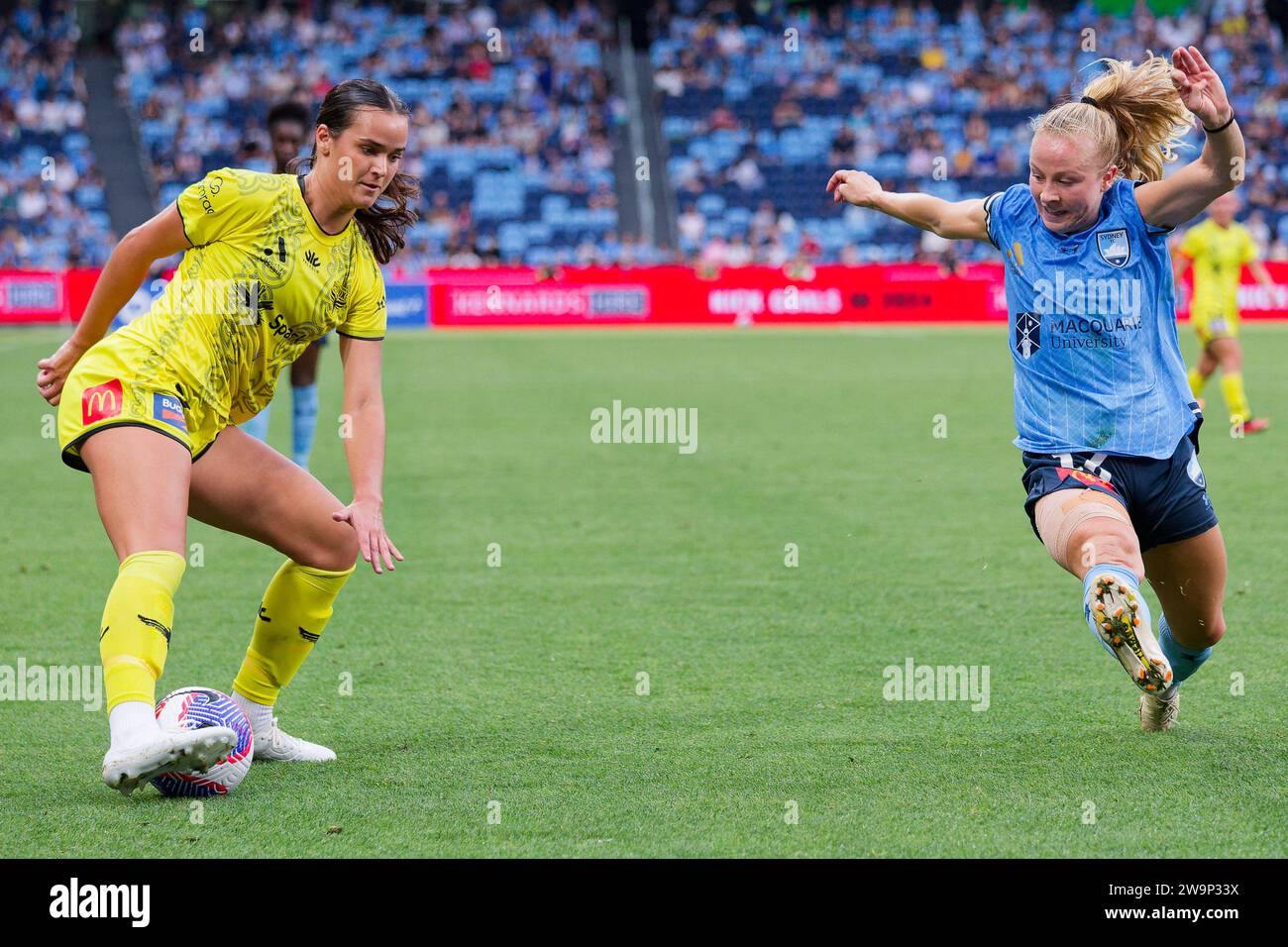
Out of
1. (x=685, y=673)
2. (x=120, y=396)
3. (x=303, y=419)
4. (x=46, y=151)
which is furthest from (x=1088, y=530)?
(x=46, y=151)

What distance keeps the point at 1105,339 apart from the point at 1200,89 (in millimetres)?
764

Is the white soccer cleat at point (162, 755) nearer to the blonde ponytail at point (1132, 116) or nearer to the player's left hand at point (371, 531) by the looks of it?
the player's left hand at point (371, 531)

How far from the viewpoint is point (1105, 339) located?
4.57 meters

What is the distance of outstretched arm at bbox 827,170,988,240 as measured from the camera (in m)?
4.87

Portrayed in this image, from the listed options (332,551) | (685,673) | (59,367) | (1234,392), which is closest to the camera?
(59,367)

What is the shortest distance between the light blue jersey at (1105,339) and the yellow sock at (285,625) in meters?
2.17

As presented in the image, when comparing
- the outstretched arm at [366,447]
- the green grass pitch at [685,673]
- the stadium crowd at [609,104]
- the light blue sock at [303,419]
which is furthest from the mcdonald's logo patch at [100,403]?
the stadium crowd at [609,104]

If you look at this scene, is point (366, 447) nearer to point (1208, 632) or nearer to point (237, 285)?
point (237, 285)

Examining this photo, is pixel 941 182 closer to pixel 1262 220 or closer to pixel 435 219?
pixel 1262 220

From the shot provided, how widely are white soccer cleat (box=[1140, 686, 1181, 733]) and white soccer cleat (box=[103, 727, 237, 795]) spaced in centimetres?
296

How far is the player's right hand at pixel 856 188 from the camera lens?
4969mm

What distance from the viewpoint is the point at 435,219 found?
33562mm

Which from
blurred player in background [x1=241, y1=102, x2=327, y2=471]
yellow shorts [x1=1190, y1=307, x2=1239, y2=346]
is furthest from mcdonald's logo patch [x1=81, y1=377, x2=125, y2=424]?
yellow shorts [x1=1190, y1=307, x2=1239, y2=346]
